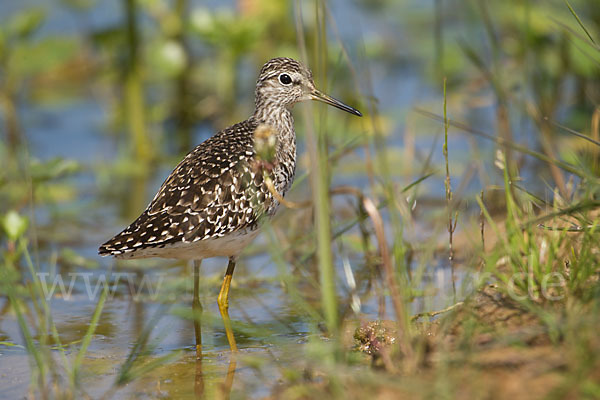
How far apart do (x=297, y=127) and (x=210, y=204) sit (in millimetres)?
4607

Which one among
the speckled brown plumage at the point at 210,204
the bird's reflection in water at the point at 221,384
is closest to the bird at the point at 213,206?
the speckled brown plumage at the point at 210,204

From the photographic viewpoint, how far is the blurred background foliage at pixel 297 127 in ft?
18.6

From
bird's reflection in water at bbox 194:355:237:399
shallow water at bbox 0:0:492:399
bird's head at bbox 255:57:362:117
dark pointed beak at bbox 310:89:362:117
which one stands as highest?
bird's head at bbox 255:57:362:117

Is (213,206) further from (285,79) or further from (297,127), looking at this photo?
(297,127)

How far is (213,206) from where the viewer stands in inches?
208

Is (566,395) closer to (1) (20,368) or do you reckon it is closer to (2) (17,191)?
(1) (20,368)

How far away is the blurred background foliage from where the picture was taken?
5.66 meters

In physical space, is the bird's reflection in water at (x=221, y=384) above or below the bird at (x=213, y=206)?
below

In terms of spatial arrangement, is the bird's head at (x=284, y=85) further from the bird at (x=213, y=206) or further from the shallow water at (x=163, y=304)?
the shallow water at (x=163, y=304)

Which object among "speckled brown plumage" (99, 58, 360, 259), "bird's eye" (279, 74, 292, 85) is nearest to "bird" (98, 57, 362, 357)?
"speckled brown plumage" (99, 58, 360, 259)

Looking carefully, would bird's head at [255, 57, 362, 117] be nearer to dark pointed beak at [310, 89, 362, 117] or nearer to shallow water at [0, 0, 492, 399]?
dark pointed beak at [310, 89, 362, 117]

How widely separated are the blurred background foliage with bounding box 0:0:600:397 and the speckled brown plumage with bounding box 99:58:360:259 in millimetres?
250

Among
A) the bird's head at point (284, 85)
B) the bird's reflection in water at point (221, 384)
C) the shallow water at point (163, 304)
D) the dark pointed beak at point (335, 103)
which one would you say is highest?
the bird's head at point (284, 85)

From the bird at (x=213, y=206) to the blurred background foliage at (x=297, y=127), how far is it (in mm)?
213
